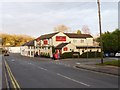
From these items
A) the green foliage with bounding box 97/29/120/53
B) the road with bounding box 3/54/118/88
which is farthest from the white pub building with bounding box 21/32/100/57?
the road with bounding box 3/54/118/88

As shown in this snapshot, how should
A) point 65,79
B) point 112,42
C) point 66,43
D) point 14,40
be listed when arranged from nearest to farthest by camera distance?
point 65,79 < point 112,42 < point 66,43 < point 14,40

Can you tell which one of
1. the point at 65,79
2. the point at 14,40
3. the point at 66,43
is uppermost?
the point at 14,40

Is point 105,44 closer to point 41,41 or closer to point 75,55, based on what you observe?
point 75,55

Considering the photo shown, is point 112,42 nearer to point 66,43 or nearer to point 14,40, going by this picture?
point 66,43

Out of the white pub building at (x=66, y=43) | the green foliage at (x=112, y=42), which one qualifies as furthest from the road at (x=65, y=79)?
the green foliage at (x=112, y=42)

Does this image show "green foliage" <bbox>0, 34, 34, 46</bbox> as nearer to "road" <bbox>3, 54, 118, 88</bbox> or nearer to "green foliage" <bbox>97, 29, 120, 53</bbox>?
"green foliage" <bbox>97, 29, 120, 53</bbox>

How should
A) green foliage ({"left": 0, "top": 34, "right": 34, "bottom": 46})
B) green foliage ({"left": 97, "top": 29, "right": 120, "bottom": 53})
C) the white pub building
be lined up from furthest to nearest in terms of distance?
green foliage ({"left": 0, "top": 34, "right": 34, "bottom": 46}) < the white pub building < green foliage ({"left": 97, "top": 29, "right": 120, "bottom": 53})

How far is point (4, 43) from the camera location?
600ft

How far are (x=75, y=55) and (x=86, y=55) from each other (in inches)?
109

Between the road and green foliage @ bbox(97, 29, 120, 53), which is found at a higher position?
green foliage @ bbox(97, 29, 120, 53)

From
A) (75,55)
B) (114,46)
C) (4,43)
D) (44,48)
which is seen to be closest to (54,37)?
(44,48)

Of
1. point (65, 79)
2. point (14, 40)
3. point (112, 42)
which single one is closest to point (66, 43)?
point (112, 42)

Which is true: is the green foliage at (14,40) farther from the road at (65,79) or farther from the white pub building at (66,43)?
the road at (65,79)

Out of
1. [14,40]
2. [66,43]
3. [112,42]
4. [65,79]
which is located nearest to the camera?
[65,79]
